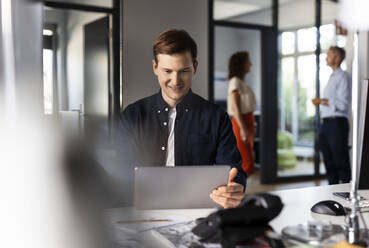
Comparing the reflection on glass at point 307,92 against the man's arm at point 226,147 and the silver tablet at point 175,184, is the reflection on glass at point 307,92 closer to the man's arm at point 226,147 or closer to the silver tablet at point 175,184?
the man's arm at point 226,147

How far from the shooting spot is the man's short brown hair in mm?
2197

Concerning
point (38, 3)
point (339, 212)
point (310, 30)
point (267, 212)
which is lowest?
point (339, 212)

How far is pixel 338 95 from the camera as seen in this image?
447 cm

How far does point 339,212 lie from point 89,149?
1113 millimetres

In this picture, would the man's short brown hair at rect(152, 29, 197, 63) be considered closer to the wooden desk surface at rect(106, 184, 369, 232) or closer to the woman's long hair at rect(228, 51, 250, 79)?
the wooden desk surface at rect(106, 184, 369, 232)

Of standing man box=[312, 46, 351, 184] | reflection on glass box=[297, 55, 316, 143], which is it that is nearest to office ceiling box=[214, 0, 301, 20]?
reflection on glass box=[297, 55, 316, 143]

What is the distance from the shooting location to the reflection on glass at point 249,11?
5.51 m

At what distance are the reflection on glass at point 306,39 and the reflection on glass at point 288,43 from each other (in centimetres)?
10

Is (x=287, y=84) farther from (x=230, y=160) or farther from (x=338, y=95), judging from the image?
(x=230, y=160)

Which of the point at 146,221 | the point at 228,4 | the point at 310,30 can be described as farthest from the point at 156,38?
the point at 310,30

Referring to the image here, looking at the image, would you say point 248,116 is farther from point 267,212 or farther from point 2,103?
point 2,103

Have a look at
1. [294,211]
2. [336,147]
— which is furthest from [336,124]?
[294,211]

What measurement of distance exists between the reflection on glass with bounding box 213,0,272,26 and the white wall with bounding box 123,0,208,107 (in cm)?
272

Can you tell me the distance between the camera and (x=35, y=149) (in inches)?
13.9
